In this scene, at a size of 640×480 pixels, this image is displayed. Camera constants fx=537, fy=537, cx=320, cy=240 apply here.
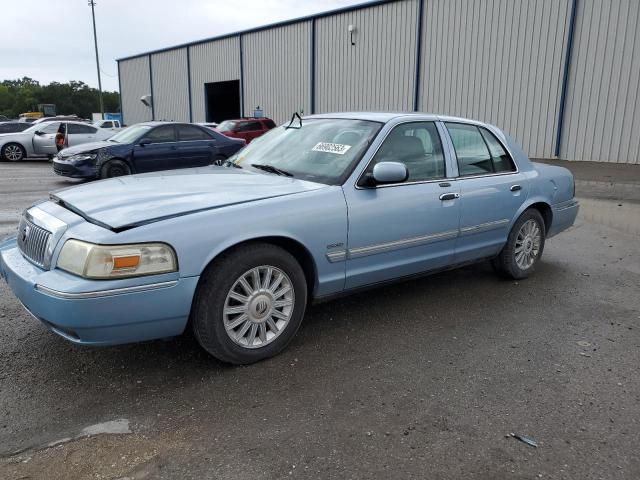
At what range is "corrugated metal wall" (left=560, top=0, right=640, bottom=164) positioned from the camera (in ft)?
48.4

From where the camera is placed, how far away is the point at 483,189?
15.2ft

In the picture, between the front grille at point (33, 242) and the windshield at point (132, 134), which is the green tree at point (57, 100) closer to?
the windshield at point (132, 134)

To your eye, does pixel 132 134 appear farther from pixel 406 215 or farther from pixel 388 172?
pixel 388 172

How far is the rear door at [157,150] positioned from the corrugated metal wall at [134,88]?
25.6 m

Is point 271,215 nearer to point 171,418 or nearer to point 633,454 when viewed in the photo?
point 171,418

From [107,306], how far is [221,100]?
3111cm

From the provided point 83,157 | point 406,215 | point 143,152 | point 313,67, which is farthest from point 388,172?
point 313,67

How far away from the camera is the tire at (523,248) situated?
5.09 m

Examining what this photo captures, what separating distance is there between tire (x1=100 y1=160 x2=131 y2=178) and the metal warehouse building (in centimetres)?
1182

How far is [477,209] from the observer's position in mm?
4566

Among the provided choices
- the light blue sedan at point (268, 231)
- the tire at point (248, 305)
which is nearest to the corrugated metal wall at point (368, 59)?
the light blue sedan at point (268, 231)

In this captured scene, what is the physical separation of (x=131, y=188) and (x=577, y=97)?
15629 millimetres

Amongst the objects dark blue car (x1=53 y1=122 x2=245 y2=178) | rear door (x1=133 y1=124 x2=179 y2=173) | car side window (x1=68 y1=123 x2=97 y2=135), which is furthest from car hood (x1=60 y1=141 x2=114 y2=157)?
car side window (x1=68 y1=123 x2=97 y2=135)

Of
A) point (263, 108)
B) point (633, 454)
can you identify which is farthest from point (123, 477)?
point (263, 108)
